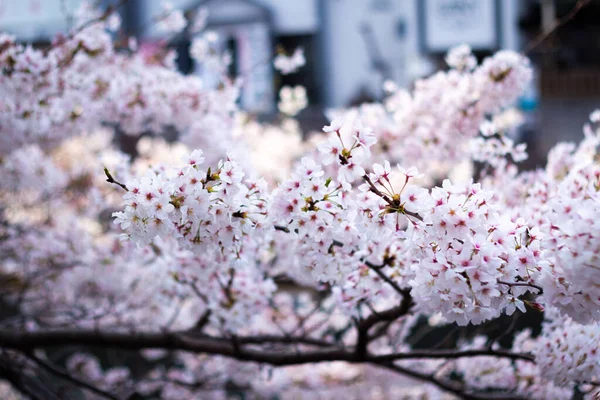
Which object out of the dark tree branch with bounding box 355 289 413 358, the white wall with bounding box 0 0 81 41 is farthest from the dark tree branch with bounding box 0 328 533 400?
the white wall with bounding box 0 0 81 41

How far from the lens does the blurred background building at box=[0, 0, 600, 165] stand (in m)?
11.7

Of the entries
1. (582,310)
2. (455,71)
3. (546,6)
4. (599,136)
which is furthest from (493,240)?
(546,6)

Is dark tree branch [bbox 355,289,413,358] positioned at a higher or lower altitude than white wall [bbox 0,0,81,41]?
lower

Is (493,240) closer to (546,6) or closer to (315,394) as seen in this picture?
(315,394)

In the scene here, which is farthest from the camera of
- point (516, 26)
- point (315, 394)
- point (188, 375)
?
point (516, 26)

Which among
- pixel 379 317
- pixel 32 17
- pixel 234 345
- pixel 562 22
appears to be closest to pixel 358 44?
pixel 32 17

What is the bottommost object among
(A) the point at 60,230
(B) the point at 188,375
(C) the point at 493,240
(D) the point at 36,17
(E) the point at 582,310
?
(B) the point at 188,375

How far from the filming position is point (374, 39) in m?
12.2

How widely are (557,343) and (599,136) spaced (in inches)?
40.9

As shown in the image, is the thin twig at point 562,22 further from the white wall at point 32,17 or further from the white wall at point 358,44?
the white wall at point 32,17

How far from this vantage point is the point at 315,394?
516 centimetres

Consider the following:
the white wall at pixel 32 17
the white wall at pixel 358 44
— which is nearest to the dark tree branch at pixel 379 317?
the white wall at pixel 358 44

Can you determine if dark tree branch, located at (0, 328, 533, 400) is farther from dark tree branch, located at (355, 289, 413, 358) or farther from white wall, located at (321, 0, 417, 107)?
white wall, located at (321, 0, 417, 107)

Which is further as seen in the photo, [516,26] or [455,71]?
[516,26]
